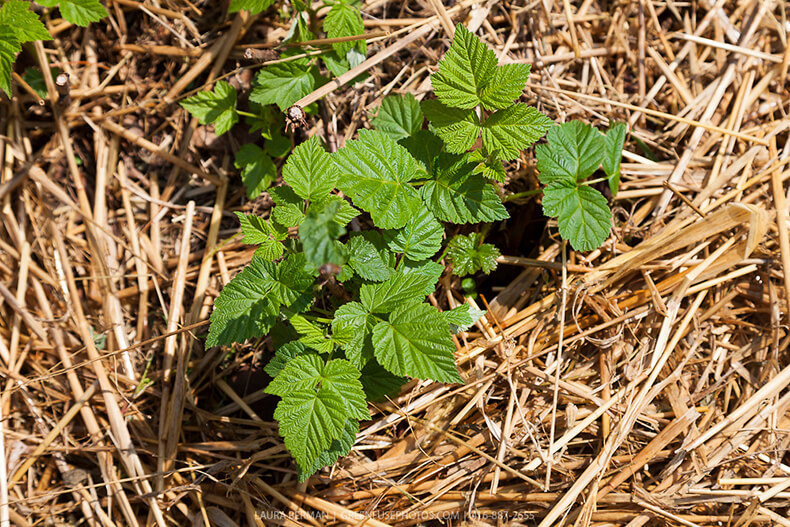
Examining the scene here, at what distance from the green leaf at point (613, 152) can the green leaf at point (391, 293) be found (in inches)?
35.5

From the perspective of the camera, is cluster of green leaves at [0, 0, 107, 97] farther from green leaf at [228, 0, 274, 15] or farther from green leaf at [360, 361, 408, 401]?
green leaf at [360, 361, 408, 401]

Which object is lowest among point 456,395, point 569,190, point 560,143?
point 456,395

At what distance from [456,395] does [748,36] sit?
204 centimetres

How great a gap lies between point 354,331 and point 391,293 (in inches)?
6.7

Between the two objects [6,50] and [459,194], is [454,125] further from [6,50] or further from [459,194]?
[6,50]

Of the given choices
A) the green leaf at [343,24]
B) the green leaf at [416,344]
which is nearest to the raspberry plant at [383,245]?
the green leaf at [416,344]

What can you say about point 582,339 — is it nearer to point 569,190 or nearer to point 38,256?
point 569,190

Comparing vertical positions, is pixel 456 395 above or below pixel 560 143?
below

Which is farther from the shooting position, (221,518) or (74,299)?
(74,299)

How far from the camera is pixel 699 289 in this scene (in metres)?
2.11

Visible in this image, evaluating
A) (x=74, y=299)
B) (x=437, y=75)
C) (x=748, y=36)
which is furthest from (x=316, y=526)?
(x=748, y=36)

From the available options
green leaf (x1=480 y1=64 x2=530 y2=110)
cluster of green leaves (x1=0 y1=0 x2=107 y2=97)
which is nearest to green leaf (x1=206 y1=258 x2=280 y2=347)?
green leaf (x1=480 y1=64 x2=530 y2=110)

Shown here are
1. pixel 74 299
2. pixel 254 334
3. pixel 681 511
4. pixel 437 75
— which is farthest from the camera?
pixel 74 299

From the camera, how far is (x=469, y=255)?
205 centimetres
